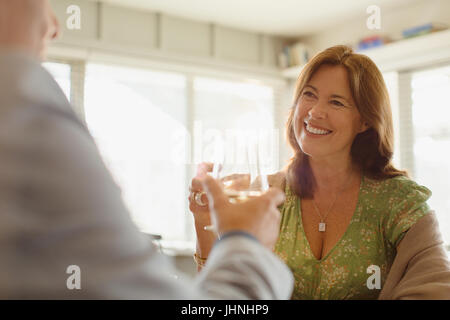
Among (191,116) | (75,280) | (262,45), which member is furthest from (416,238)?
(262,45)

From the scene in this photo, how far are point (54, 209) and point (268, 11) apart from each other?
4370 millimetres

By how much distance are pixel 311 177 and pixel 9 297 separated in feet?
3.85

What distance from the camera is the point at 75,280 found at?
1.43ft

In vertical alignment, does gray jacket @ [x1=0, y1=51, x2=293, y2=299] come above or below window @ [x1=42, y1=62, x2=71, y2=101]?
below

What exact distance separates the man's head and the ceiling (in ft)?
12.9

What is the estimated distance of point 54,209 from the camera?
386mm

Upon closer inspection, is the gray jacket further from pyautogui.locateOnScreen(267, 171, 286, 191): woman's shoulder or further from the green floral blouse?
pyautogui.locateOnScreen(267, 171, 286, 191): woman's shoulder

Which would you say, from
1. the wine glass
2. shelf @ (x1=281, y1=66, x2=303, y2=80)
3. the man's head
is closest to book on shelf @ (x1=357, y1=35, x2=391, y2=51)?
shelf @ (x1=281, y1=66, x2=303, y2=80)

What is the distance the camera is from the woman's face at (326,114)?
4.66 ft

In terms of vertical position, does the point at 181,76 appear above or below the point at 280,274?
above

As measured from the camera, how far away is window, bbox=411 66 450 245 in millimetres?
4008

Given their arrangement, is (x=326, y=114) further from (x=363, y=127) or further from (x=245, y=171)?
(x=245, y=171)

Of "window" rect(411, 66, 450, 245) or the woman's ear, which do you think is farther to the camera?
"window" rect(411, 66, 450, 245)

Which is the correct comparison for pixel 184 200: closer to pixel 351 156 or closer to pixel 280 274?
pixel 351 156
